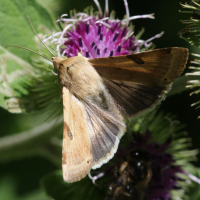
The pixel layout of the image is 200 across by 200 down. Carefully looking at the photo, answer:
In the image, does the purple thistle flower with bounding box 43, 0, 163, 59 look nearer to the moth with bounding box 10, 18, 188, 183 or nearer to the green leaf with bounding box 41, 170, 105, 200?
the moth with bounding box 10, 18, 188, 183

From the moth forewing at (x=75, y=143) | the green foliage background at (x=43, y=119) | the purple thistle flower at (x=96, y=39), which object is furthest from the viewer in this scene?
the green foliage background at (x=43, y=119)

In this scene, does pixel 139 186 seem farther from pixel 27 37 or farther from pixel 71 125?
pixel 27 37

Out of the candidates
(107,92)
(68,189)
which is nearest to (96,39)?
(107,92)

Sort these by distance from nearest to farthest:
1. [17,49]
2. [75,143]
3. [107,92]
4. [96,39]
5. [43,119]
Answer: [75,143], [107,92], [96,39], [17,49], [43,119]

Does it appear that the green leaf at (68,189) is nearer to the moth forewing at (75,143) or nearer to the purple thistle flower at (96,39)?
the moth forewing at (75,143)

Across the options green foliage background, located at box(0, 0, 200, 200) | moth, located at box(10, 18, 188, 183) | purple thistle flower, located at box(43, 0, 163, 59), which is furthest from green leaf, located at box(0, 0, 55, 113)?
moth, located at box(10, 18, 188, 183)

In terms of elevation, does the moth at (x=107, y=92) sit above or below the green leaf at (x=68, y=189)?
above

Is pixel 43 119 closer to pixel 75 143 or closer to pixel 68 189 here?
pixel 68 189

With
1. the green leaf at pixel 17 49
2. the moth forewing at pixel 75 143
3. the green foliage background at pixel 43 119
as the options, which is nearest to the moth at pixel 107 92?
the moth forewing at pixel 75 143
